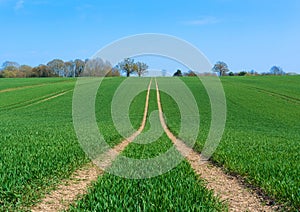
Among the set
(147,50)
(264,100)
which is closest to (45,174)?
(147,50)

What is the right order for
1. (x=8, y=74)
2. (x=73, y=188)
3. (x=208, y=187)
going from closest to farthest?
(x=73, y=188), (x=208, y=187), (x=8, y=74)

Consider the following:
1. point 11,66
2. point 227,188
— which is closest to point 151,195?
point 227,188

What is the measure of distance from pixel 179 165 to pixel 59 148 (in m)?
5.70

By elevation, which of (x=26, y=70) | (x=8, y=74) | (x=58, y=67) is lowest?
(x=8, y=74)

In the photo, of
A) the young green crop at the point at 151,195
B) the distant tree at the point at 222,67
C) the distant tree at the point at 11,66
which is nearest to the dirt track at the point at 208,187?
the young green crop at the point at 151,195

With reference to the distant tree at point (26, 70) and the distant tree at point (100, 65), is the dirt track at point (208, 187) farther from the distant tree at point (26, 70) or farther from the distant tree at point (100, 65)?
the distant tree at point (26, 70)

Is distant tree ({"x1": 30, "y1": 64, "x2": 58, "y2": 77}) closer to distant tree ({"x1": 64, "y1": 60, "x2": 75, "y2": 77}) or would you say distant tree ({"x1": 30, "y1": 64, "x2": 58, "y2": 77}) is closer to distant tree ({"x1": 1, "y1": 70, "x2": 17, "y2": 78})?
distant tree ({"x1": 64, "y1": 60, "x2": 75, "y2": 77})

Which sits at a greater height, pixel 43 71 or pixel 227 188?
pixel 43 71

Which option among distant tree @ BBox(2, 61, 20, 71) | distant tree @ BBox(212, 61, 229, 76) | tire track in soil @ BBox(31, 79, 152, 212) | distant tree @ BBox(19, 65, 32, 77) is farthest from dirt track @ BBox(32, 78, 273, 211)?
distant tree @ BBox(2, 61, 20, 71)

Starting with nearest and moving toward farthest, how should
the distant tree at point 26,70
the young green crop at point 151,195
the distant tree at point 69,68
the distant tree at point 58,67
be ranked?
the young green crop at point 151,195, the distant tree at point 69,68, the distant tree at point 26,70, the distant tree at point 58,67

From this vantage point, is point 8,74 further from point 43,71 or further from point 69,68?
point 69,68

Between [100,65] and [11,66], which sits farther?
[11,66]

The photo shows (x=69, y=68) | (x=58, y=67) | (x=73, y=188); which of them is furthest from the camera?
(x=58, y=67)

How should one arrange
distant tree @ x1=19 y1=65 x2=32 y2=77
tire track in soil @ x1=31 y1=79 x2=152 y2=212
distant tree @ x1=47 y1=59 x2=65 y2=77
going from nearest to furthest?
1. tire track in soil @ x1=31 y1=79 x2=152 y2=212
2. distant tree @ x1=19 y1=65 x2=32 y2=77
3. distant tree @ x1=47 y1=59 x2=65 y2=77
